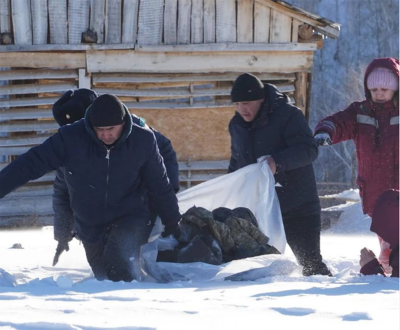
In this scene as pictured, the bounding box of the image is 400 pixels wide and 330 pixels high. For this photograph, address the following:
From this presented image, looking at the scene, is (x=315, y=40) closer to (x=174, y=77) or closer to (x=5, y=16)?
(x=174, y=77)

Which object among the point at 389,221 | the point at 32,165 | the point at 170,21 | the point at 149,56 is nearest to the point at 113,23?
the point at 149,56

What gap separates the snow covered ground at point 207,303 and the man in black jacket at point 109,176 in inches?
17.3

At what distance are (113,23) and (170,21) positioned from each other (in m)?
0.85

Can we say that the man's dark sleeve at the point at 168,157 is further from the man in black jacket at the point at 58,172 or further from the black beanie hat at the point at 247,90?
the black beanie hat at the point at 247,90

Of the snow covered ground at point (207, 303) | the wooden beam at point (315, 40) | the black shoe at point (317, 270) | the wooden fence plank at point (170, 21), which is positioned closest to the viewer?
the snow covered ground at point (207, 303)

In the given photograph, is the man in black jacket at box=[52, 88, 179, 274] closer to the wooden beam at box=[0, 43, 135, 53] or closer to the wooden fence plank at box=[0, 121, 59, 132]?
the wooden beam at box=[0, 43, 135, 53]

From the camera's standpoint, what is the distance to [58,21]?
44.2 feet

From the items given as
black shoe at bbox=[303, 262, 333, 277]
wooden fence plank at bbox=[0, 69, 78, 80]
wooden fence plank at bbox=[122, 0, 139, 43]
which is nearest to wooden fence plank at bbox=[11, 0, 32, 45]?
wooden fence plank at bbox=[0, 69, 78, 80]

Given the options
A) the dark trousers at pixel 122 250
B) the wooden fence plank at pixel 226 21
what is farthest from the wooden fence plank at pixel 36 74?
the dark trousers at pixel 122 250

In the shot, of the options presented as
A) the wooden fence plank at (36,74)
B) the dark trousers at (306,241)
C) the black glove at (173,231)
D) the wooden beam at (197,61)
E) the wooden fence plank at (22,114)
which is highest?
the wooden beam at (197,61)

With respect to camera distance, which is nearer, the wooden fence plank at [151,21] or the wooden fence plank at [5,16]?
the wooden fence plank at [5,16]

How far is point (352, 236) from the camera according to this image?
1241cm

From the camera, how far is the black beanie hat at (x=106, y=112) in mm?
5617

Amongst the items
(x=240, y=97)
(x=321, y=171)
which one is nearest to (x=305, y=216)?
(x=240, y=97)
